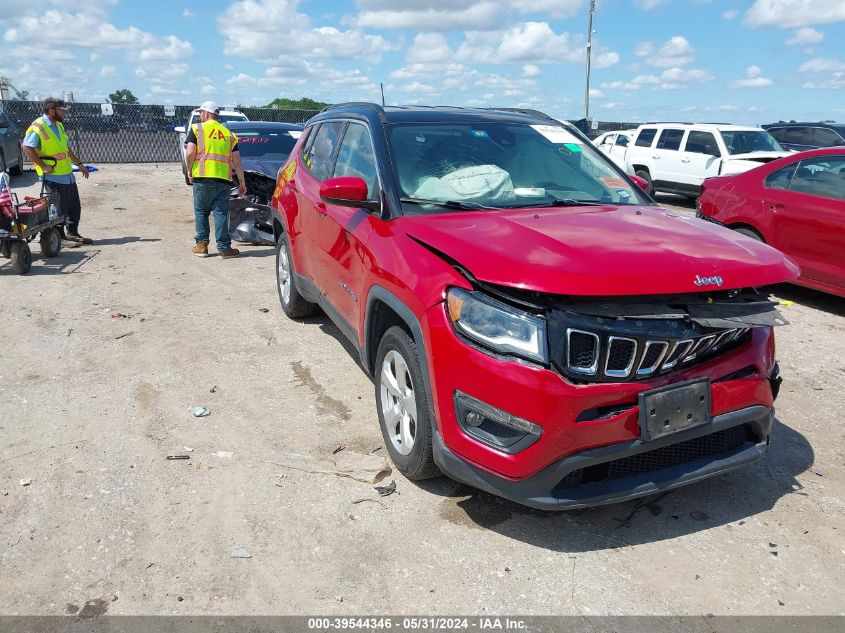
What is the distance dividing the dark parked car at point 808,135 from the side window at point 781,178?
409 inches

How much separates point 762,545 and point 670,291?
4.33ft

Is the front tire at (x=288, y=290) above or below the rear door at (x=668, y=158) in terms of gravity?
below

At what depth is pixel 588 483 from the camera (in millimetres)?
2861

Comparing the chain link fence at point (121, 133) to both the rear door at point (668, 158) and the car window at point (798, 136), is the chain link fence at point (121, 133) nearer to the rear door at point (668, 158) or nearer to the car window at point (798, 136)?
the rear door at point (668, 158)

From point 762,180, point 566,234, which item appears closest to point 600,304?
point 566,234

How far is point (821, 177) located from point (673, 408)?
17.8 ft

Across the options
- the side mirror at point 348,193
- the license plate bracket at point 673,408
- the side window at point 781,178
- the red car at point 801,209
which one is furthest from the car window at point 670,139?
the license plate bracket at point 673,408

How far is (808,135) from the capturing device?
17.6 m

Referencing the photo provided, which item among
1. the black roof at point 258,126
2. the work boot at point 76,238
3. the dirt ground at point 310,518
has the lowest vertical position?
the dirt ground at point 310,518

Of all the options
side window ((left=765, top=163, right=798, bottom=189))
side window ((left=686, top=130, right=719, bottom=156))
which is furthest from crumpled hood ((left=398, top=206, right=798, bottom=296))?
side window ((left=686, top=130, right=719, bottom=156))

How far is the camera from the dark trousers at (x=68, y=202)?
9.28 metres

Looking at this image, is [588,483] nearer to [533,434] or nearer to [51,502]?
[533,434]

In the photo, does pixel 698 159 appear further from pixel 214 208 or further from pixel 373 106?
pixel 373 106

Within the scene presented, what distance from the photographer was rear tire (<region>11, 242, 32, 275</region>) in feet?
25.8
